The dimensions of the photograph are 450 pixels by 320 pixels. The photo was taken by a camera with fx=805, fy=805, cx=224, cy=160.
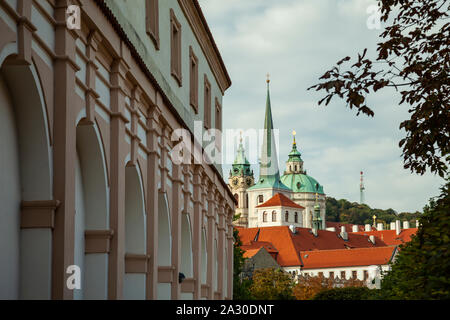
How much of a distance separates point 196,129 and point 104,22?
43.6ft

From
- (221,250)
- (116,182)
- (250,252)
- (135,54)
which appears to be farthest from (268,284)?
(116,182)

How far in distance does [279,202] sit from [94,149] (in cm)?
17379

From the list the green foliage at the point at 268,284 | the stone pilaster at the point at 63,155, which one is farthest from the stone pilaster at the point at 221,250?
the green foliage at the point at 268,284

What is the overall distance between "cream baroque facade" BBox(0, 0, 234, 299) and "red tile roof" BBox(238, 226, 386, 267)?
371ft

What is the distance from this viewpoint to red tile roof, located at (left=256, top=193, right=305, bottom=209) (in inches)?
7357

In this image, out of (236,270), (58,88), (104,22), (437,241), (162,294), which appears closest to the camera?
(437,241)

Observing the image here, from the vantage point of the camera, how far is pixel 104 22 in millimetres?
13719

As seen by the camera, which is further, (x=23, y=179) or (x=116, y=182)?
(x=116, y=182)

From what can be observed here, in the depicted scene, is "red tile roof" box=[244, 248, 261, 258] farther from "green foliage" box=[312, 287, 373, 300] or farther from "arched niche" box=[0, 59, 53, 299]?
"arched niche" box=[0, 59, 53, 299]

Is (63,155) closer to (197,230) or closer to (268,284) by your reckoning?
(197,230)

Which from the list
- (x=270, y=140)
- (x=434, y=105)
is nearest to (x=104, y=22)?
(x=434, y=105)

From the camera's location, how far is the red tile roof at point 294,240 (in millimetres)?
140000

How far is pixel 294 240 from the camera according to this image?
477 ft

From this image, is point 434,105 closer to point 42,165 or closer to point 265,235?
point 42,165
